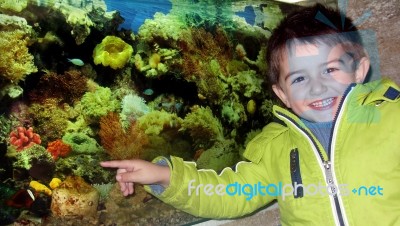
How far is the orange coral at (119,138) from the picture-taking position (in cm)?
228

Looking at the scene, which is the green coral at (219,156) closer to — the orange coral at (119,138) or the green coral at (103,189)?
the orange coral at (119,138)

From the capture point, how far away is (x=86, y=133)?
7.30ft

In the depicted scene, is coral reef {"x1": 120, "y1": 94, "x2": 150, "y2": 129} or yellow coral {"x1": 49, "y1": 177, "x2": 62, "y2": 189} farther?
coral reef {"x1": 120, "y1": 94, "x2": 150, "y2": 129}

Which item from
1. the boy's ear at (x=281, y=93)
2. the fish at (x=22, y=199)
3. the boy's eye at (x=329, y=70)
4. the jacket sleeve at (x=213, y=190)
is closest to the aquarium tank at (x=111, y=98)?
the fish at (x=22, y=199)

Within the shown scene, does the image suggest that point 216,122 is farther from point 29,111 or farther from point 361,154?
point 361,154

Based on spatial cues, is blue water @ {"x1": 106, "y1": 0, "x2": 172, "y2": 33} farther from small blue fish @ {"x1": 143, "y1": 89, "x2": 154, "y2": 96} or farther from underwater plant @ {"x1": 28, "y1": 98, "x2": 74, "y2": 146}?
underwater plant @ {"x1": 28, "y1": 98, "x2": 74, "y2": 146}

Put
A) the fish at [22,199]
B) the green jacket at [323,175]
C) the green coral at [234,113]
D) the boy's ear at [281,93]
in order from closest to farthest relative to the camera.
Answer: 1. the green jacket at [323,175]
2. the boy's ear at [281,93]
3. the fish at [22,199]
4. the green coral at [234,113]

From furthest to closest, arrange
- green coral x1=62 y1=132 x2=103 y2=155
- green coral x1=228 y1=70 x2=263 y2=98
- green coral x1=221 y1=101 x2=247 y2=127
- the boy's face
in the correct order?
green coral x1=228 y1=70 x2=263 y2=98 → green coral x1=221 y1=101 x2=247 y2=127 → green coral x1=62 y1=132 x2=103 y2=155 → the boy's face

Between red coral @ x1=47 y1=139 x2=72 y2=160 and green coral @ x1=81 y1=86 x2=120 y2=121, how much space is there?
0.19 meters

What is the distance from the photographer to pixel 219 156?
2.73 metres

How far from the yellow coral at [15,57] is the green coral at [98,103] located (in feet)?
1.06

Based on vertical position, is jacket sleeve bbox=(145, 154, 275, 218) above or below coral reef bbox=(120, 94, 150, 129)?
above

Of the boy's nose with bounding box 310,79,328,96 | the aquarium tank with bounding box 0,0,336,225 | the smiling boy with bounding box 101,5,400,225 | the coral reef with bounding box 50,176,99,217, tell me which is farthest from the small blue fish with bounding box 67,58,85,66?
the boy's nose with bounding box 310,79,328,96

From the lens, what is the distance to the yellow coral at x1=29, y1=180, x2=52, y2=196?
2.02 metres
